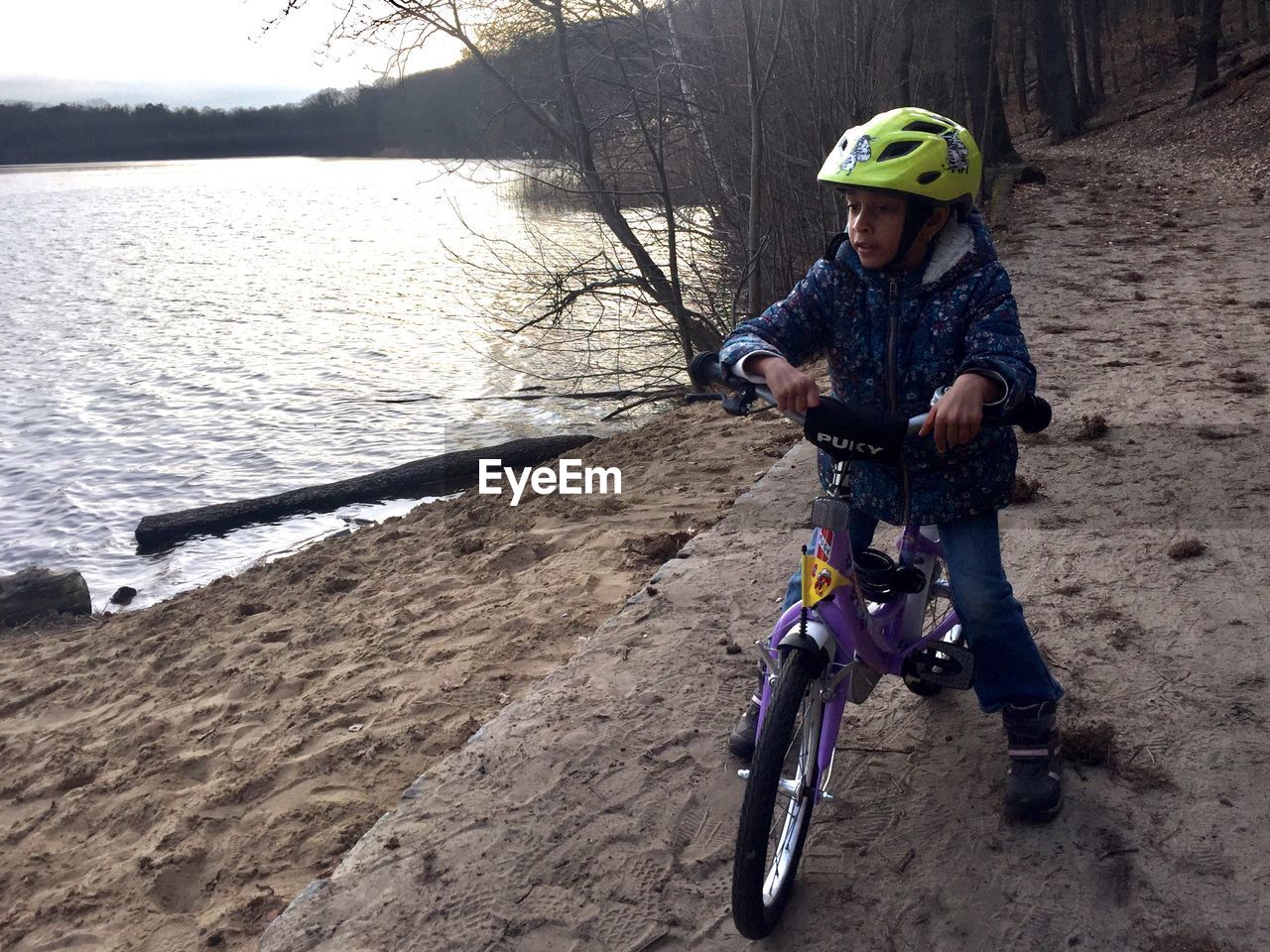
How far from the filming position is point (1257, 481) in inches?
207

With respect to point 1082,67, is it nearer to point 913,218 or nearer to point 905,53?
point 905,53

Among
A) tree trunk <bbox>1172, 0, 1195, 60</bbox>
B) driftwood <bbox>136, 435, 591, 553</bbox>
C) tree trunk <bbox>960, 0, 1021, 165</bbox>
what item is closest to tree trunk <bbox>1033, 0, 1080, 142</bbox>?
tree trunk <bbox>1172, 0, 1195, 60</bbox>

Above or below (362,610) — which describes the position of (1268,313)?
above

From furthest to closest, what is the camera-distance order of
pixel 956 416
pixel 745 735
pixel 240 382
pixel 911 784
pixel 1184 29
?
pixel 1184 29 → pixel 240 382 → pixel 745 735 → pixel 911 784 → pixel 956 416

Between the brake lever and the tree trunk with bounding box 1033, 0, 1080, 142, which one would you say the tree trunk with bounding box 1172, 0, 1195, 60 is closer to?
the tree trunk with bounding box 1033, 0, 1080, 142

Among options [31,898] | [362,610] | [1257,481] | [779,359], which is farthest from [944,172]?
[362,610]

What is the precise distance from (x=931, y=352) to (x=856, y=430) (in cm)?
45

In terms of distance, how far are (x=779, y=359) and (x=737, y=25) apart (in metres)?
9.24

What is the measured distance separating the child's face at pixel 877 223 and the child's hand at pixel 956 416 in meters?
0.49

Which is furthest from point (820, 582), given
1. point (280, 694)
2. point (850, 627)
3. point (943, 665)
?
point (280, 694)

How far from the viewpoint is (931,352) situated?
2857mm

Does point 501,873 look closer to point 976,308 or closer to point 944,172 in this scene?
point 976,308

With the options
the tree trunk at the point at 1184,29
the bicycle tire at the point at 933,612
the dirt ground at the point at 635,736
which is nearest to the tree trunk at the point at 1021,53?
the tree trunk at the point at 1184,29

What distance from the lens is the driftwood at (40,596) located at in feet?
26.9
